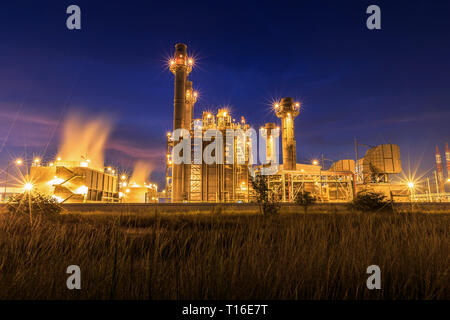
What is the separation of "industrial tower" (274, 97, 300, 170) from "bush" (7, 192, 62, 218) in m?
37.6

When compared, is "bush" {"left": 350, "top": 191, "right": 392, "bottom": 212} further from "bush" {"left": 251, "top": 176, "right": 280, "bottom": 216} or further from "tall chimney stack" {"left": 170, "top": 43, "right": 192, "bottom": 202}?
"tall chimney stack" {"left": 170, "top": 43, "right": 192, "bottom": 202}

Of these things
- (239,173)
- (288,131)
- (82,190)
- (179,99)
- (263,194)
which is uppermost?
(179,99)

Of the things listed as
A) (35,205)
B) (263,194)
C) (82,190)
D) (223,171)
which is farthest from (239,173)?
(35,205)

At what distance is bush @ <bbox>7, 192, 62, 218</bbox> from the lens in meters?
13.5

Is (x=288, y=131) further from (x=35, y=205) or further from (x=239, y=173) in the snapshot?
(x=35, y=205)

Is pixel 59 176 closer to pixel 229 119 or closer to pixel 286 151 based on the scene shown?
pixel 229 119

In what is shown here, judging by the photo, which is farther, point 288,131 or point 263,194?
point 288,131

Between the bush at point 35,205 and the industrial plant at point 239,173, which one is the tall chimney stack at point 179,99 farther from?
the bush at point 35,205

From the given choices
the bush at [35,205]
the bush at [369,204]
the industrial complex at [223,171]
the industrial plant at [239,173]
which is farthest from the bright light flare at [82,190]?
the bush at [369,204]

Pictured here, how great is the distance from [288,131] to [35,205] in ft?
134

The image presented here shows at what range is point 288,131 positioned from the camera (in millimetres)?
47094

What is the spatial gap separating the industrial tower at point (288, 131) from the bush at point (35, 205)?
1481 inches

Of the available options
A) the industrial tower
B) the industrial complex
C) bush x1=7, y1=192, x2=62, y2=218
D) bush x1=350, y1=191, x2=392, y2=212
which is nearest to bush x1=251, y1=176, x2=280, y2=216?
bush x1=350, y1=191, x2=392, y2=212
